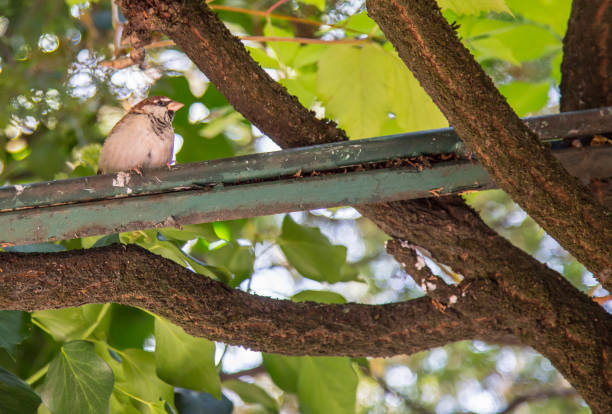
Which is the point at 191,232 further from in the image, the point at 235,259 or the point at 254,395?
the point at 254,395

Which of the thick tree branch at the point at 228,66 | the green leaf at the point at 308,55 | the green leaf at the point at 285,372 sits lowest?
the green leaf at the point at 285,372

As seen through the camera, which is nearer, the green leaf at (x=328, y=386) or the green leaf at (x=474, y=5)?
the green leaf at (x=474, y=5)

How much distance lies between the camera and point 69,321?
1136 millimetres

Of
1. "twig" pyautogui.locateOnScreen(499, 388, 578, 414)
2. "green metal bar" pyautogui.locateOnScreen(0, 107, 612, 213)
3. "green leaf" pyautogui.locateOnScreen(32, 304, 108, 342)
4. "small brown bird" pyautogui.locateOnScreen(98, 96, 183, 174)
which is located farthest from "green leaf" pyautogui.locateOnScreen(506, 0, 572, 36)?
"twig" pyautogui.locateOnScreen(499, 388, 578, 414)

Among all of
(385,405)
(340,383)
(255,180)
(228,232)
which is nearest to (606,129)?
(255,180)

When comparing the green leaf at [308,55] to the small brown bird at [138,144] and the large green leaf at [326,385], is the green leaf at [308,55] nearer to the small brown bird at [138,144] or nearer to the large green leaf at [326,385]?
the small brown bird at [138,144]

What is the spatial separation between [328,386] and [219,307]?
37 cm

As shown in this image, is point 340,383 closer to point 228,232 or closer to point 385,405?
point 228,232

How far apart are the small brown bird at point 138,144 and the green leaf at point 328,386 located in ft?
1.66

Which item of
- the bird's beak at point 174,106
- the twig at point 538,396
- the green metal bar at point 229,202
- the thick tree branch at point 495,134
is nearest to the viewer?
the thick tree branch at point 495,134

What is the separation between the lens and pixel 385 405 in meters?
2.25

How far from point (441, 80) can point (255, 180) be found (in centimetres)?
28

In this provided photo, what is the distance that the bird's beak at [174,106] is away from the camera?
4.58ft

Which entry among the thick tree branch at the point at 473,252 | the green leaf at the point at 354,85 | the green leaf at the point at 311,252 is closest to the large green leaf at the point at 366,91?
the green leaf at the point at 354,85
